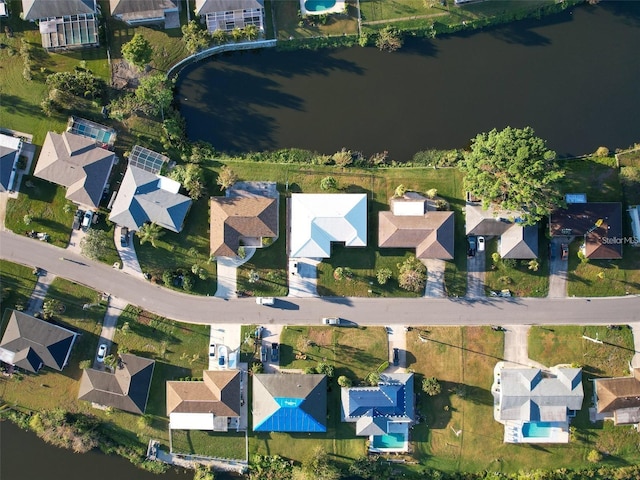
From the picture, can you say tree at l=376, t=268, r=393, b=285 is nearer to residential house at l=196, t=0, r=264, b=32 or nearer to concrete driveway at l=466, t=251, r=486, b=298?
concrete driveway at l=466, t=251, r=486, b=298

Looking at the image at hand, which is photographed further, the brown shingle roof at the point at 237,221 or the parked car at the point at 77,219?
the parked car at the point at 77,219

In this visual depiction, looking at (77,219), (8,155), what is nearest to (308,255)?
(77,219)

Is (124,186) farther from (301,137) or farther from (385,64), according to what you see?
(385,64)

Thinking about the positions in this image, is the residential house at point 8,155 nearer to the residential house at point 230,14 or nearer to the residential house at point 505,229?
the residential house at point 230,14

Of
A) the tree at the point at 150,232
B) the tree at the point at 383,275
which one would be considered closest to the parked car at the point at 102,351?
the tree at the point at 150,232

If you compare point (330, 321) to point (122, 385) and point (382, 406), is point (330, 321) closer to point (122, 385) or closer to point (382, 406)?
point (382, 406)

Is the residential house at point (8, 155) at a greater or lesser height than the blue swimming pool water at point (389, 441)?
greater

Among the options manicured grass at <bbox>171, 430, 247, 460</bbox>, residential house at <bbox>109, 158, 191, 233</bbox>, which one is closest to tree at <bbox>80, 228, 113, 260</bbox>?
residential house at <bbox>109, 158, 191, 233</bbox>
